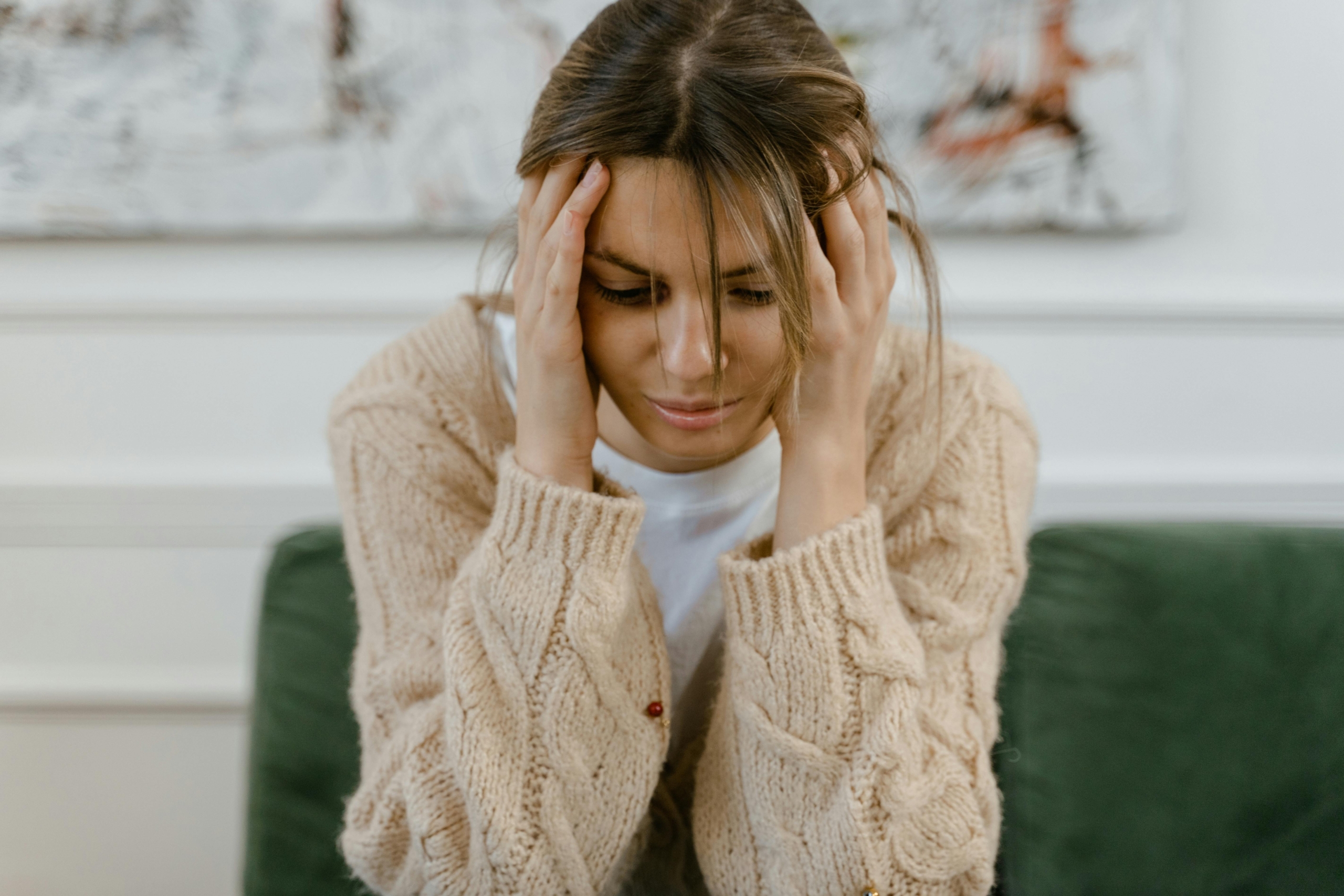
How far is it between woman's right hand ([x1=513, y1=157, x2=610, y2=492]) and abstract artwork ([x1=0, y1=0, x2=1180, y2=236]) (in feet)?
2.17

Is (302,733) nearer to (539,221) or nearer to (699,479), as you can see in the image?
(699,479)

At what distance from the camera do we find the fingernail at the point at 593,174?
0.79m

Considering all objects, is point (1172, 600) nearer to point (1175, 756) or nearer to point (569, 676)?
point (1175, 756)

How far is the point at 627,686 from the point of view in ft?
2.91

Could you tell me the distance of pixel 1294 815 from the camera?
1.03 meters

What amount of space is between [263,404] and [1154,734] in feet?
4.69

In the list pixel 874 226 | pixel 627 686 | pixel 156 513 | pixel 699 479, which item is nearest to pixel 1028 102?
pixel 874 226

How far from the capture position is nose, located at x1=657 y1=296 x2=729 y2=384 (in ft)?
2.59

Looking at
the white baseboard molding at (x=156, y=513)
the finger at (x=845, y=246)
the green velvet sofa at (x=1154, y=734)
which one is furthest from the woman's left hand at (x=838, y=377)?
the white baseboard molding at (x=156, y=513)

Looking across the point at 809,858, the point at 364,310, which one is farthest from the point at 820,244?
the point at 364,310

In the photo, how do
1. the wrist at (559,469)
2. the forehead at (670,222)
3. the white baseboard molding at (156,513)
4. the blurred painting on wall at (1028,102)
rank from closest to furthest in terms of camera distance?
the forehead at (670,222) → the wrist at (559,469) → the blurred painting on wall at (1028,102) → the white baseboard molding at (156,513)

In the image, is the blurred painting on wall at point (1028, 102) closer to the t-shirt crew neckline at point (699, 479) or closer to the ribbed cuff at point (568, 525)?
the t-shirt crew neckline at point (699, 479)

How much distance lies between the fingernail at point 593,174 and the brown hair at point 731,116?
14 mm

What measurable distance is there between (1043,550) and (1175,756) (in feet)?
0.87
